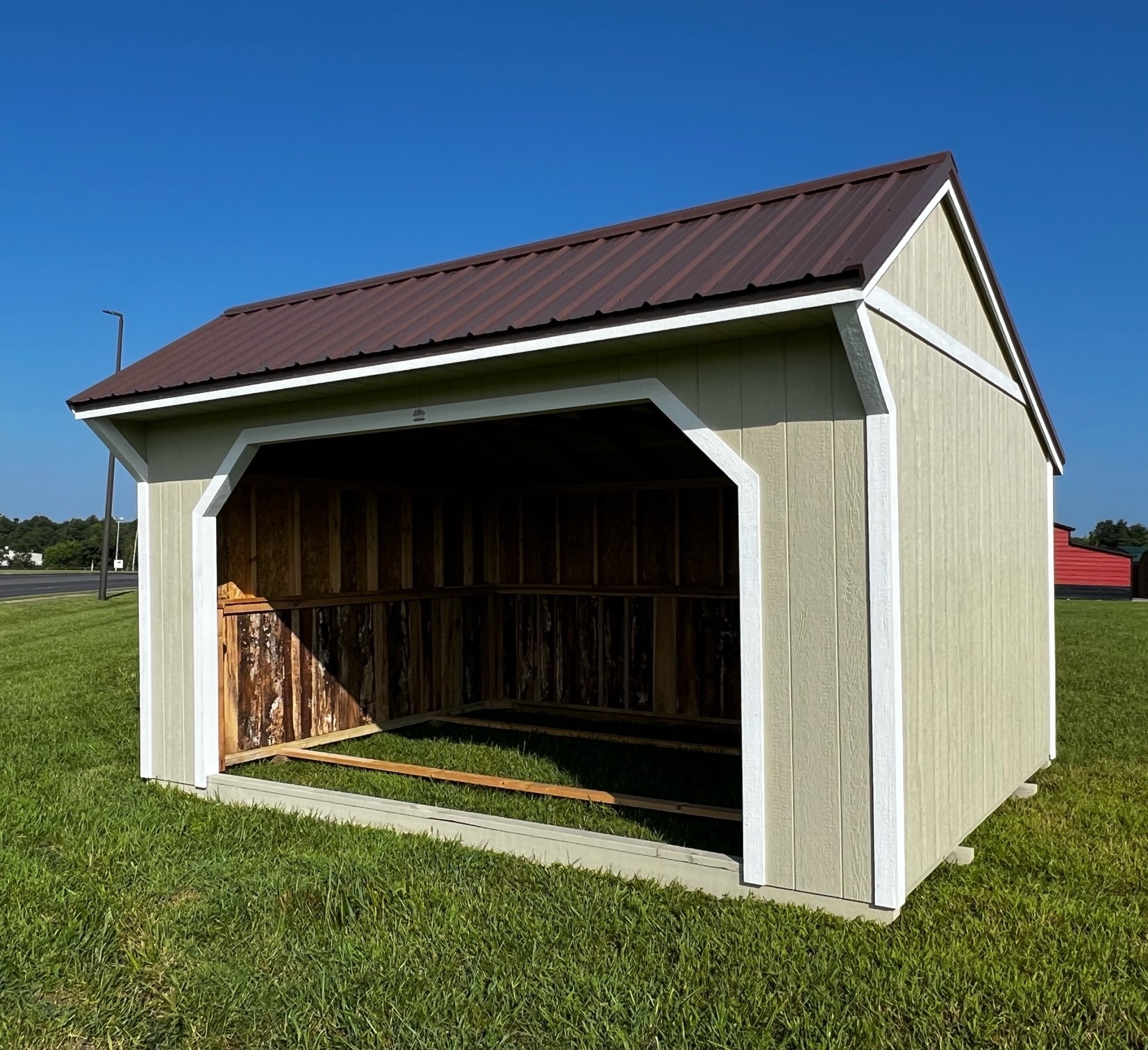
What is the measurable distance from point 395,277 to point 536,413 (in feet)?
8.64

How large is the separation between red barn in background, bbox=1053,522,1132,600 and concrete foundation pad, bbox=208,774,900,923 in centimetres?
4432

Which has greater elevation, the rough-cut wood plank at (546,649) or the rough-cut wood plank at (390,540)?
the rough-cut wood plank at (390,540)

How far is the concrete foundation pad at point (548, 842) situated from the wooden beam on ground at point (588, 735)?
257 centimetres

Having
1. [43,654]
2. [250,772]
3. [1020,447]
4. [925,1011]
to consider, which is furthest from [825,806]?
[43,654]

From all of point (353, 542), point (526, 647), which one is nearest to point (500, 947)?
point (353, 542)

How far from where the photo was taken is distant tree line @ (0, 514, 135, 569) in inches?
2923

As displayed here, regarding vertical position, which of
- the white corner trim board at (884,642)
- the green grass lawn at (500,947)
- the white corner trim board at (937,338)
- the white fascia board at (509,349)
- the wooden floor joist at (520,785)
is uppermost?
the white corner trim board at (937,338)

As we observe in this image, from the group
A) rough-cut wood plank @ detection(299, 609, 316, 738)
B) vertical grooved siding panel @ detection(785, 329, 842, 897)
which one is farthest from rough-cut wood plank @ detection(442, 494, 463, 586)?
vertical grooved siding panel @ detection(785, 329, 842, 897)

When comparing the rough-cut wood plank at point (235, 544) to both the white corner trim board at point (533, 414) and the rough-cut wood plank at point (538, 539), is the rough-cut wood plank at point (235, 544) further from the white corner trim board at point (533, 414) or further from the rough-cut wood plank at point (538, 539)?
the rough-cut wood plank at point (538, 539)

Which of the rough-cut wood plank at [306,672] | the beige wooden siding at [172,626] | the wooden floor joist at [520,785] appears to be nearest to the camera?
the wooden floor joist at [520,785]

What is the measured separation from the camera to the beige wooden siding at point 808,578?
4707 mm

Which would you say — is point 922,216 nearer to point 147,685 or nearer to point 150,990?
point 150,990

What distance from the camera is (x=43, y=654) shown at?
52.0 feet

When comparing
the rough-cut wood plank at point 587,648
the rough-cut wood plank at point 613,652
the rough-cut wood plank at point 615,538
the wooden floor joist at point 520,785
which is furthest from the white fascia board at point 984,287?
the rough-cut wood plank at point 587,648
